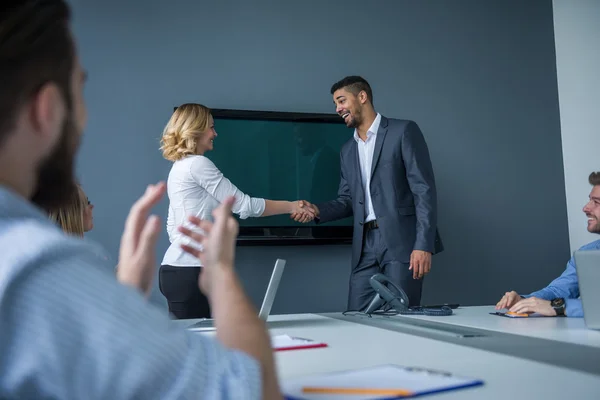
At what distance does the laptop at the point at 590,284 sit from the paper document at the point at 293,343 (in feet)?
2.64

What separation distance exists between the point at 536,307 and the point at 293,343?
42.4 inches

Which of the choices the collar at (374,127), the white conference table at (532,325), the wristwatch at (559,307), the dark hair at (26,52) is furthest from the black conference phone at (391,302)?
the dark hair at (26,52)

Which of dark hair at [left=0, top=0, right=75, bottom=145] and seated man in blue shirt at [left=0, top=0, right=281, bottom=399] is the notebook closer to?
seated man in blue shirt at [left=0, top=0, right=281, bottom=399]

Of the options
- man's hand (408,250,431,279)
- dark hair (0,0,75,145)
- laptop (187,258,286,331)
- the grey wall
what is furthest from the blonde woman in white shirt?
dark hair (0,0,75,145)

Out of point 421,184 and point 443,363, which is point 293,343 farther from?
point 421,184

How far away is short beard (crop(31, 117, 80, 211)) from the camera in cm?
67

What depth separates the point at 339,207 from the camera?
384 cm

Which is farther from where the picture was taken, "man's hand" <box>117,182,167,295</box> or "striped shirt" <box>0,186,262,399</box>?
"man's hand" <box>117,182,167,295</box>

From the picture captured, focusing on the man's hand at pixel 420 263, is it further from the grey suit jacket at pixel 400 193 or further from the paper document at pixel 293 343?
the paper document at pixel 293 343

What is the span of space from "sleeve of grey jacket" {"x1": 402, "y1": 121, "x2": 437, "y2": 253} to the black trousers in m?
1.22

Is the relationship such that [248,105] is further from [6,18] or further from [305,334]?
[6,18]

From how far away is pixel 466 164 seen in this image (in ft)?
14.7

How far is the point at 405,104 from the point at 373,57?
40cm

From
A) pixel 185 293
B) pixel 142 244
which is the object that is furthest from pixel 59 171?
pixel 185 293
